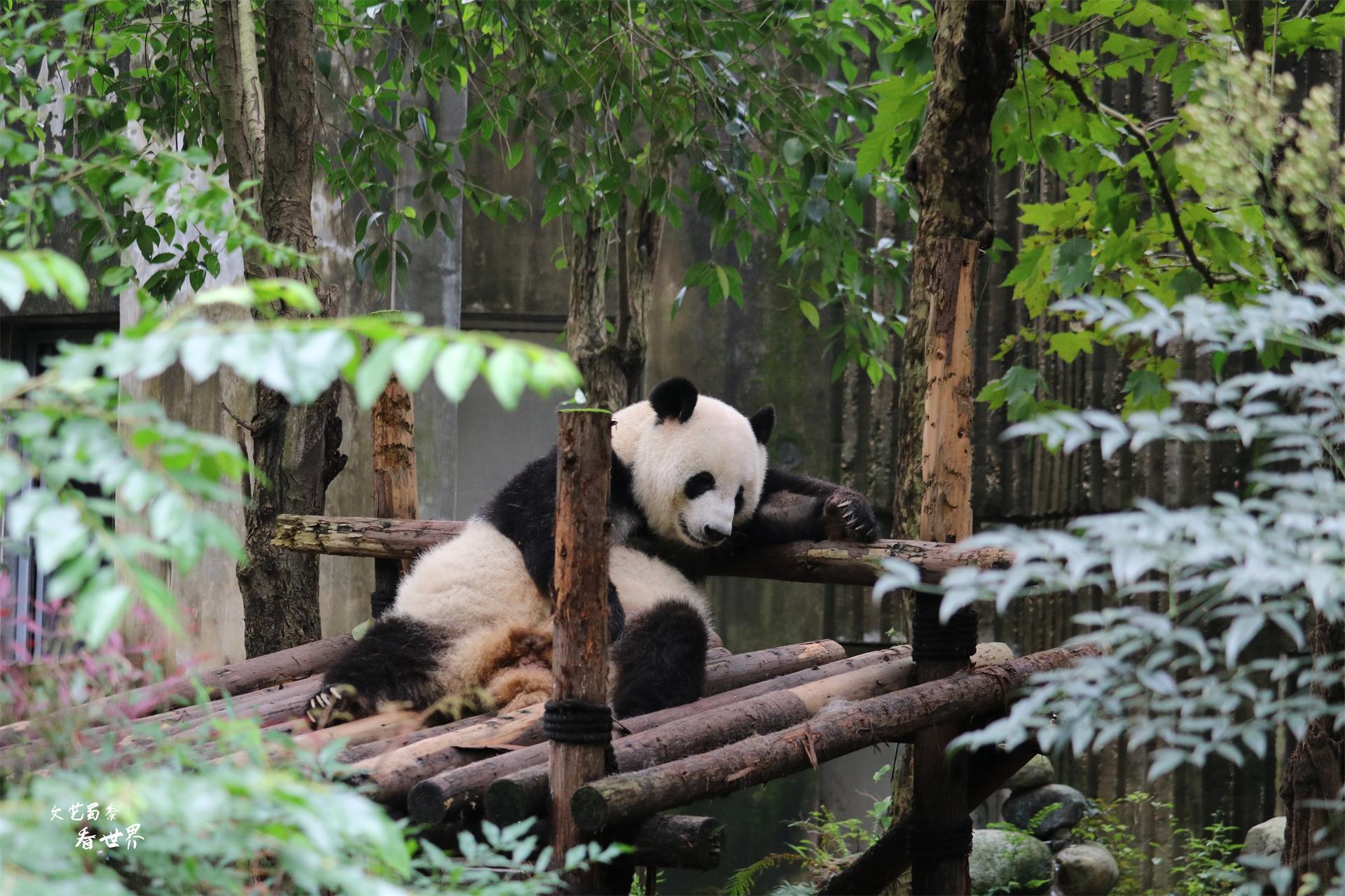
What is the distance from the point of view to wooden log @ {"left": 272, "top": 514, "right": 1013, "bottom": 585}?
3.01 meters

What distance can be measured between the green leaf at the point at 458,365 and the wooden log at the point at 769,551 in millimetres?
1102

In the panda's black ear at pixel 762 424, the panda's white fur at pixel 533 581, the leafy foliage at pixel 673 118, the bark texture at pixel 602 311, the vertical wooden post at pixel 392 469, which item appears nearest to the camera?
the panda's white fur at pixel 533 581

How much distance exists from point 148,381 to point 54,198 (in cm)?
403

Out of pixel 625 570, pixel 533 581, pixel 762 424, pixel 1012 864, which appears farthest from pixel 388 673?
pixel 1012 864

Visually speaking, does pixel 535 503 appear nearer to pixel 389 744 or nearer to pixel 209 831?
pixel 389 744

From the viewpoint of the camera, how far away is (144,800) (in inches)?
45.1

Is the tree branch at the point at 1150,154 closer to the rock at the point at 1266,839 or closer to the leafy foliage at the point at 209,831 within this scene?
the leafy foliage at the point at 209,831

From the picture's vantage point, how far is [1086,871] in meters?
5.45

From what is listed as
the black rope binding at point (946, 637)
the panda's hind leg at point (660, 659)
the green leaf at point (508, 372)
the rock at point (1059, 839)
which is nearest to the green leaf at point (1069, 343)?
the black rope binding at point (946, 637)

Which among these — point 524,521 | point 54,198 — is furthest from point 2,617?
point 524,521

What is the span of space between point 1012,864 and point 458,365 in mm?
5042

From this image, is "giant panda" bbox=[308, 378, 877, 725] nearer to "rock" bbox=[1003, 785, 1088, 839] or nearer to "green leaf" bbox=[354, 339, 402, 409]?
"green leaf" bbox=[354, 339, 402, 409]

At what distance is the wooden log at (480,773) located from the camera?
249 cm

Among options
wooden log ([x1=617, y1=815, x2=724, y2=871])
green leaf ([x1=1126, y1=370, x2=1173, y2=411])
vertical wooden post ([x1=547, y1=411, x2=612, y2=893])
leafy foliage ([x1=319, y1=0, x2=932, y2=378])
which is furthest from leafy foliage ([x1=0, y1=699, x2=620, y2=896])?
leafy foliage ([x1=319, y1=0, x2=932, y2=378])
